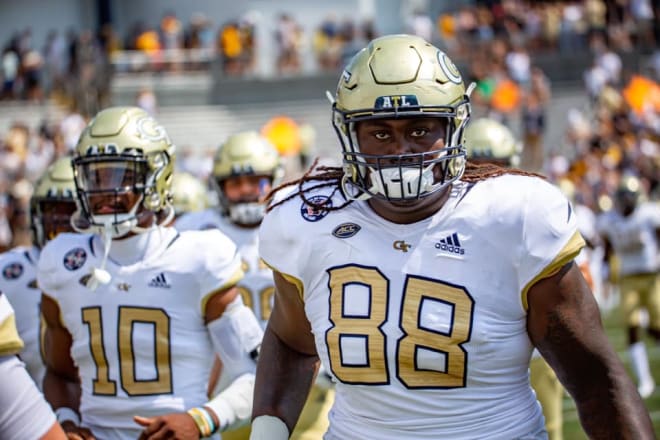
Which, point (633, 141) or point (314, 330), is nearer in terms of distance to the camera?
point (314, 330)

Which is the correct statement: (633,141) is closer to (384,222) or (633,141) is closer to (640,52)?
(640,52)

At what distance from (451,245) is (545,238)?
0.24m

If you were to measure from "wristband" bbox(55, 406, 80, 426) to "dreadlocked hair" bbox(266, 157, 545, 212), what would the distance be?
1277 millimetres

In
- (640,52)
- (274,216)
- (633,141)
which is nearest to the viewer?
(274,216)

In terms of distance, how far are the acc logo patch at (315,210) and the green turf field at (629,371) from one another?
284 centimetres

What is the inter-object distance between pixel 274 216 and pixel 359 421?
0.58m

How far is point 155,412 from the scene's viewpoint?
3.72 meters

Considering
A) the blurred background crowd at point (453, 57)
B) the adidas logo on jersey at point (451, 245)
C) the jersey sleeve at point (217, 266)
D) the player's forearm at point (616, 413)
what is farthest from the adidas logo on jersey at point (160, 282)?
the blurred background crowd at point (453, 57)

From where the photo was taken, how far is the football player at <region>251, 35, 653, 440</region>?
2568 millimetres

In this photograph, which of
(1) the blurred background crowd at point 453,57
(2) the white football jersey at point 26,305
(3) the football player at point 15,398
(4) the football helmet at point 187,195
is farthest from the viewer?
(1) the blurred background crowd at point 453,57

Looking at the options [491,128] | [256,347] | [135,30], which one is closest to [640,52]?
[135,30]

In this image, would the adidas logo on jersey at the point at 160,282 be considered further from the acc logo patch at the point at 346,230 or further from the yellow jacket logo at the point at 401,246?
the yellow jacket logo at the point at 401,246

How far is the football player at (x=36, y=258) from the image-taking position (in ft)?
15.6

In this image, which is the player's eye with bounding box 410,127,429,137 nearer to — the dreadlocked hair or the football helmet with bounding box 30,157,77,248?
the dreadlocked hair
